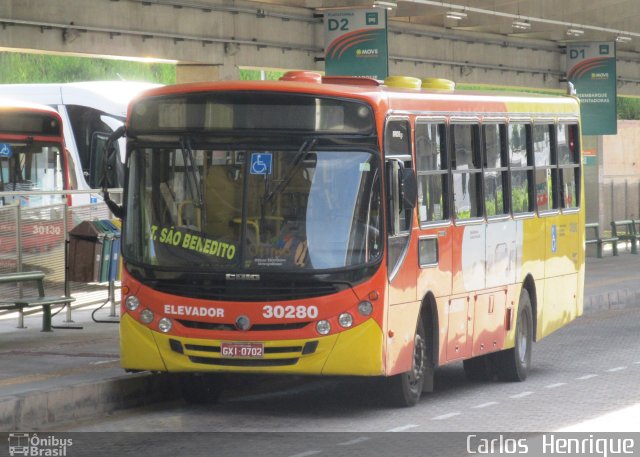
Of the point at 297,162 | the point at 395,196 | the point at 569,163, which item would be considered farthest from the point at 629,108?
the point at 297,162

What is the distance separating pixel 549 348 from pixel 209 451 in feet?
29.2

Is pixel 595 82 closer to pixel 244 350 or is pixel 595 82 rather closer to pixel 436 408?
pixel 436 408

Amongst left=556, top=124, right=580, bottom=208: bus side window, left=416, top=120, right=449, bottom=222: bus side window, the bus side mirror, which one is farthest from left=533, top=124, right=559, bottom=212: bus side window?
the bus side mirror

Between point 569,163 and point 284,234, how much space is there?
19.1 feet

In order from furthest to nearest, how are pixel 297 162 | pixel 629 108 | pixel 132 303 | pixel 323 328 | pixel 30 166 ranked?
pixel 629 108 < pixel 30 166 < pixel 132 303 < pixel 297 162 < pixel 323 328

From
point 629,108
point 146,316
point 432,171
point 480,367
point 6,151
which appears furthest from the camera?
point 629,108

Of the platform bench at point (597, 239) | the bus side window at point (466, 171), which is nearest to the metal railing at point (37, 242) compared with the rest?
the bus side window at point (466, 171)

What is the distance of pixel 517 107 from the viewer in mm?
15555

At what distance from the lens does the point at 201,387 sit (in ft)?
43.1

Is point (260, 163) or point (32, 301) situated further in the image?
point (32, 301)

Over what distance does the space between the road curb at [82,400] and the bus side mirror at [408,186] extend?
2688 millimetres

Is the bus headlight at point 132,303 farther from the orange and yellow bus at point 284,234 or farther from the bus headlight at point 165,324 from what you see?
the bus headlight at point 165,324

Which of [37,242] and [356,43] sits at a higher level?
[356,43]

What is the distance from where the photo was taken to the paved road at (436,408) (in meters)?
11.7
